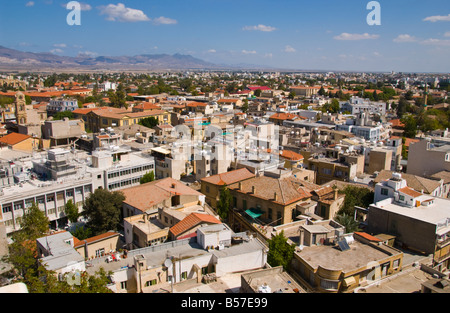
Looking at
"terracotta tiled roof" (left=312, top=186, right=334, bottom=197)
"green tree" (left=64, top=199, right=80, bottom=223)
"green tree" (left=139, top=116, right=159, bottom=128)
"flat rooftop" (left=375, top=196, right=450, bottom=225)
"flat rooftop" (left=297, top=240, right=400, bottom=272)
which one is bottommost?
"green tree" (left=64, top=199, right=80, bottom=223)

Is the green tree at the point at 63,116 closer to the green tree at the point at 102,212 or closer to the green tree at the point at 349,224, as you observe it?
the green tree at the point at 102,212

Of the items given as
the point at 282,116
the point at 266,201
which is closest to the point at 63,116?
the point at 282,116

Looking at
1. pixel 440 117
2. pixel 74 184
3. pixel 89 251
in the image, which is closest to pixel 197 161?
pixel 74 184

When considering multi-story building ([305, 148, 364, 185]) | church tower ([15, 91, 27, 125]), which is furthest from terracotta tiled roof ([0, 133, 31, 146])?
multi-story building ([305, 148, 364, 185])

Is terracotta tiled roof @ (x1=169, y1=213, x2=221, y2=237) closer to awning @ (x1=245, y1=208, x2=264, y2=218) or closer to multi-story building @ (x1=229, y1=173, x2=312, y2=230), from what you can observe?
multi-story building @ (x1=229, y1=173, x2=312, y2=230)

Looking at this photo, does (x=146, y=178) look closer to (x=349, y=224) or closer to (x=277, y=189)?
(x=277, y=189)
